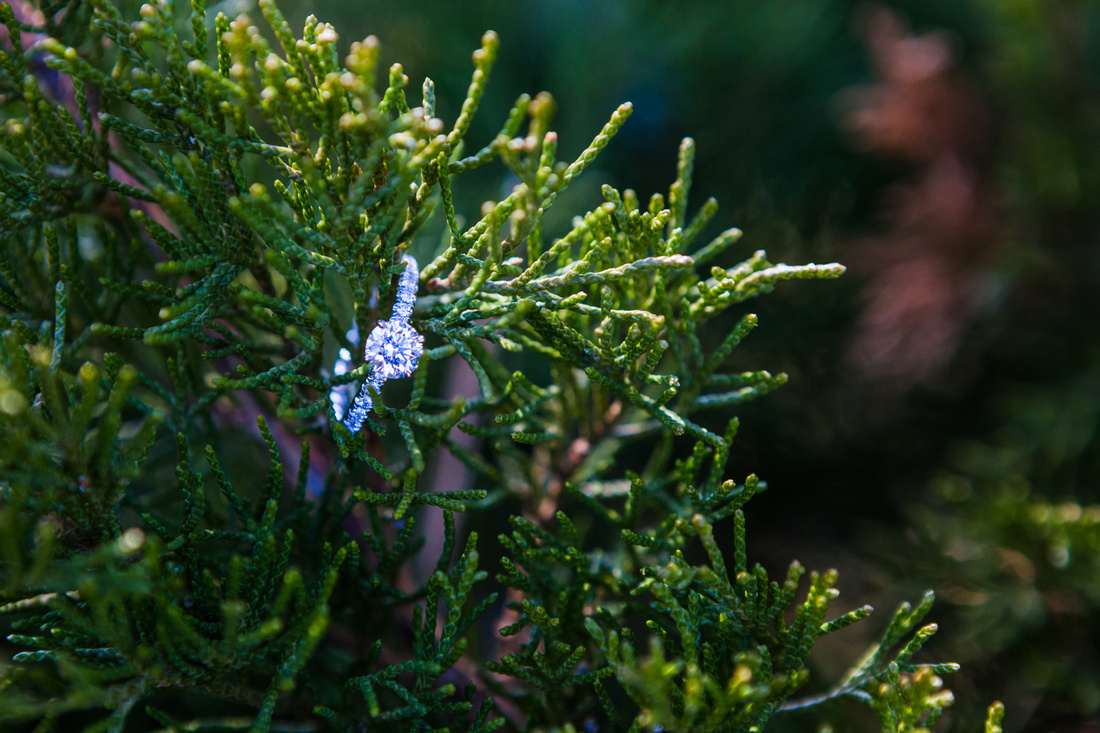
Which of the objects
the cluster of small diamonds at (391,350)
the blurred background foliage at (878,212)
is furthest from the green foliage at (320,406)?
the blurred background foliage at (878,212)

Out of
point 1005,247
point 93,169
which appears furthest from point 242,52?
point 1005,247

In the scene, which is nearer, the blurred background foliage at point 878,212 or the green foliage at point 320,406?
the green foliage at point 320,406

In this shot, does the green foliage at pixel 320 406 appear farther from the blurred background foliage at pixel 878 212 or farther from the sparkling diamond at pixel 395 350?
the blurred background foliage at pixel 878 212

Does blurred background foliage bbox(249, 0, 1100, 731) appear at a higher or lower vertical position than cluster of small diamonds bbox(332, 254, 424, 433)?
higher

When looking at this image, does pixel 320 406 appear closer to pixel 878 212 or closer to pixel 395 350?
pixel 395 350

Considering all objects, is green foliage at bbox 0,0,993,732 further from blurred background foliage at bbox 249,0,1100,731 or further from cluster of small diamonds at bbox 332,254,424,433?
blurred background foliage at bbox 249,0,1100,731

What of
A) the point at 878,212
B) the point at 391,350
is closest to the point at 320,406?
the point at 391,350

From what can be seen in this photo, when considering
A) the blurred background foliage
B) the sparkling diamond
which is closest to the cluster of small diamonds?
the sparkling diamond
